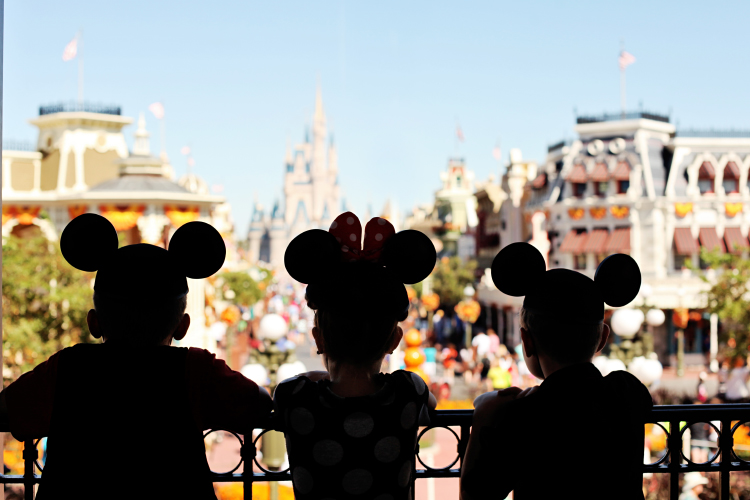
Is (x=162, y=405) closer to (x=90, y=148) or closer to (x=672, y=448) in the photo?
(x=672, y=448)

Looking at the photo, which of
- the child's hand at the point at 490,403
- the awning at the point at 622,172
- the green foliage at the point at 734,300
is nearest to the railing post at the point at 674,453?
the child's hand at the point at 490,403

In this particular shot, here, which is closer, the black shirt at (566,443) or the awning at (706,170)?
the black shirt at (566,443)

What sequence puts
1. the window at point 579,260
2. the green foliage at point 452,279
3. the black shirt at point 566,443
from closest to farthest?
the black shirt at point 566,443 < the window at point 579,260 < the green foliage at point 452,279

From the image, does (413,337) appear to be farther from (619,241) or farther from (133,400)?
(619,241)

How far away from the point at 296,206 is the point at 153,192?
9583 centimetres

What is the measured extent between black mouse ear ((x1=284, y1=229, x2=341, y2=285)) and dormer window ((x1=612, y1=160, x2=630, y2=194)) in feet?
81.0

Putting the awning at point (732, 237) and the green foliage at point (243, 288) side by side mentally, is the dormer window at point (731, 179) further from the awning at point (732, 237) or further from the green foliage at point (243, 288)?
the green foliage at point (243, 288)

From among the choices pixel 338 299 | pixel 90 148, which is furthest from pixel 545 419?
pixel 90 148

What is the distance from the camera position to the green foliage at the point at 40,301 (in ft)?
46.5

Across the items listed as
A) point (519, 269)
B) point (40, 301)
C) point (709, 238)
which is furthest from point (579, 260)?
point (519, 269)

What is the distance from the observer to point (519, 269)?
6.42ft

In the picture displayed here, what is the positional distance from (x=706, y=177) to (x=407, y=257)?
25688mm

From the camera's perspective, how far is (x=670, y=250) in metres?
25.2

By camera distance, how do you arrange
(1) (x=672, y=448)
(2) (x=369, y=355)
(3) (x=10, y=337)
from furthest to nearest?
(3) (x=10, y=337) → (1) (x=672, y=448) → (2) (x=369, y=355)
